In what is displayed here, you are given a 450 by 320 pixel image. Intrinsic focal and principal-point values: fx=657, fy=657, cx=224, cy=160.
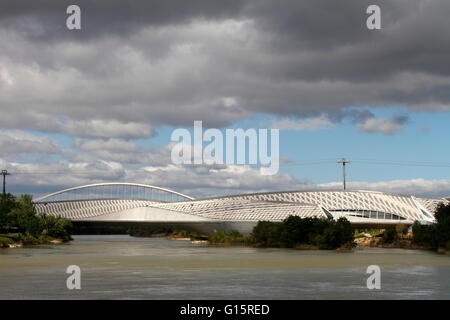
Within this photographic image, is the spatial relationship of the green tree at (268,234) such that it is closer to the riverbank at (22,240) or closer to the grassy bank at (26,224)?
the riverbank at (22,240)

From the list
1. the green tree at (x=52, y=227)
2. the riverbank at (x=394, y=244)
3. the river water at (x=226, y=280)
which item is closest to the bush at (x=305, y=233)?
the riverbank at (x=394, y=244)

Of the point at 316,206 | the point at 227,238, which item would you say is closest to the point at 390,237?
the point at 227,238

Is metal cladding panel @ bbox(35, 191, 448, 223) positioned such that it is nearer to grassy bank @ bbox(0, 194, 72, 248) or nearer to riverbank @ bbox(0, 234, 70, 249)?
grassy bank @ bbox(0, 194, 72, 248)

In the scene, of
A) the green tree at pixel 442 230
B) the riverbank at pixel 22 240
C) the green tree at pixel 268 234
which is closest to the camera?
the green tree at pixel 442 230

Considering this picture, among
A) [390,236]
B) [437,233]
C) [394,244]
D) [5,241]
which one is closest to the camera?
[437,233]

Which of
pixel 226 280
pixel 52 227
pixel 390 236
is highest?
pixel 52 227

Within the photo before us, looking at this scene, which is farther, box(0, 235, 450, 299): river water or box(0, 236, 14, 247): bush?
box(0, 236, 14, 247): bush

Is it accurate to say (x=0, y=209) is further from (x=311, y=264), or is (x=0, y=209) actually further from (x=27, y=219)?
(x=311, y=264)

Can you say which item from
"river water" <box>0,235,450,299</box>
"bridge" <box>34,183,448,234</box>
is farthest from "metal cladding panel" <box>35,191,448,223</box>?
"river water" <box>0,235,450,299</box>

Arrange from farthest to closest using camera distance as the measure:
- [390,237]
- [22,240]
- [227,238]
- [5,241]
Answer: [227,238]
[22,240]
[390,237]
[5,241]

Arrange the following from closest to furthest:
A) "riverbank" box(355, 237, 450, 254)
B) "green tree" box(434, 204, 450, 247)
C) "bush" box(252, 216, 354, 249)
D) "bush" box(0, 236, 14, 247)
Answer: "green tree" box(434, 204, 450, 247)
"riverbank" box(355, 237, 450, 254)
"bush" box(252, 216, 354, 249)
"bush" box(0, 236, 14, 247)

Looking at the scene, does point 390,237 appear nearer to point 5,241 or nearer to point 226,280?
point 5,241
